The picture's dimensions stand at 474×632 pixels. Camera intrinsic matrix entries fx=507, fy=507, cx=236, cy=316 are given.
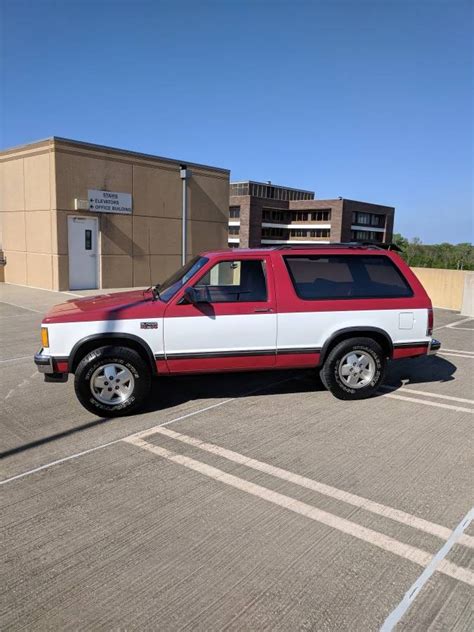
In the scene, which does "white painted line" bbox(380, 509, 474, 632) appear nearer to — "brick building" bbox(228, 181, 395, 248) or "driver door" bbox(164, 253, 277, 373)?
"driver door" bbox(164, 253, 277, 373)

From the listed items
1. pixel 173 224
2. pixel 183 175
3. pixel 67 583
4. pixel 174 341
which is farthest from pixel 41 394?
pixel 173 224

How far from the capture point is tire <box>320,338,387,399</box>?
584 centimetres

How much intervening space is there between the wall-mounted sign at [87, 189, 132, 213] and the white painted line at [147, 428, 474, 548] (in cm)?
1281

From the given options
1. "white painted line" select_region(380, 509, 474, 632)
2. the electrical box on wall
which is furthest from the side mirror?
the electrical box on wall

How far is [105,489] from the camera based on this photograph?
12.4 feet

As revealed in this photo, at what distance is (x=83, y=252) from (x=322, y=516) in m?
14.3

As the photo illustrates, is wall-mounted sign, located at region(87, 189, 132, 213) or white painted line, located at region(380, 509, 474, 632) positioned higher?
wall-mounted sign, located at region(87, 189, 132, 213)

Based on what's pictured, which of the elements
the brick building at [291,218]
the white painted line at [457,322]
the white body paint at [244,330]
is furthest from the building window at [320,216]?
the white body paint at [244,330]

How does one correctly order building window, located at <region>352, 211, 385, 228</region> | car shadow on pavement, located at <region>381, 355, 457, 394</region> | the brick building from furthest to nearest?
building window, located at <region>352, 211, 385, 228</region>
the brick building
car shadow on pavement, located at <region>381, 355, 457, 394</region>

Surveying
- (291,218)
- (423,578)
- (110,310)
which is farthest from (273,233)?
(423,578)

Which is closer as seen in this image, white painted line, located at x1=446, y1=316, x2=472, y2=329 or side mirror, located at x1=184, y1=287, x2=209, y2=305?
side mirror, located at x1=184, y1=287, x2=209, y2=305

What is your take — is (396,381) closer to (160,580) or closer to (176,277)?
(176,277)

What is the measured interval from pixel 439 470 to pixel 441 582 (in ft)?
4.74

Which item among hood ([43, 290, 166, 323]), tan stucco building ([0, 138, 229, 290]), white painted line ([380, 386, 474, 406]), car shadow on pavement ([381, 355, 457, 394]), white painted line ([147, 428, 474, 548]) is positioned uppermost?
tan stucco building ([0, 138, 229, 290])
